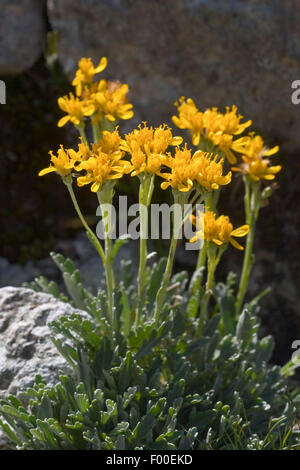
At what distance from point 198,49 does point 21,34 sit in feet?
4.09

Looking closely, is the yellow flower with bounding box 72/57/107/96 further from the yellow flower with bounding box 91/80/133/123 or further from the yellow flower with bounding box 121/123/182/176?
the yellow flower with bounding box 121/123/182/176

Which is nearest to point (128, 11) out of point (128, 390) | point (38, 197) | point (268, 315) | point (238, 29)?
point (238, 29)

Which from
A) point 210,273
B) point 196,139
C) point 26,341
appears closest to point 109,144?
point 196,139

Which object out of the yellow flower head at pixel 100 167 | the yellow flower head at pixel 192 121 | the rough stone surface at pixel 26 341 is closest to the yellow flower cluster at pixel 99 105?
the yellow flower head at pixel 192 121

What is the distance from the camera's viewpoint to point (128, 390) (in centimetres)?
264

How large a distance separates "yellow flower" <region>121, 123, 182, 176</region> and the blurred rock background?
5.32ft

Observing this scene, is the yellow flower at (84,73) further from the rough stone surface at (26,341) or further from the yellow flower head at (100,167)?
the rough stone surface at (26,341)

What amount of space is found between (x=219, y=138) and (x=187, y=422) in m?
1.34

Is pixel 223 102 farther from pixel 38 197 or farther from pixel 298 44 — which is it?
pixel 38 197

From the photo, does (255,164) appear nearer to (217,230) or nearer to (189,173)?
(217,230)

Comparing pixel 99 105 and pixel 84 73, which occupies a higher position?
pixel 84 73

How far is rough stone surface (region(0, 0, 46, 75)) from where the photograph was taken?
4305 millimetres

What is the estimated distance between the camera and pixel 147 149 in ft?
8.46

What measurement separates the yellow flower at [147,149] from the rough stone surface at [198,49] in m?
1.60
